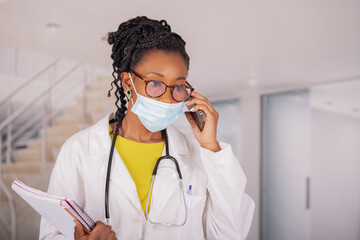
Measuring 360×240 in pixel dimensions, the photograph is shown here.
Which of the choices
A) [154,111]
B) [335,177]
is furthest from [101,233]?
[335,177]

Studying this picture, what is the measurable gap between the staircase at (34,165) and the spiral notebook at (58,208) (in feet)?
5.79

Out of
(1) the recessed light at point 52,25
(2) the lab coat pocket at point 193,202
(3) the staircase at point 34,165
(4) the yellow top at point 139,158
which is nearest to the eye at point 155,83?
(4) the yellow top at point 139,158

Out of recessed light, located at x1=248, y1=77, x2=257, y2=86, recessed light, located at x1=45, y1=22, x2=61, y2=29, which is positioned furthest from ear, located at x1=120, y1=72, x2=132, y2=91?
recessed light, located at x1=248, y1=77, x2=257, y2=86

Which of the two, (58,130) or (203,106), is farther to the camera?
(58,130)

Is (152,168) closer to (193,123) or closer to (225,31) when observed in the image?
(193,123)

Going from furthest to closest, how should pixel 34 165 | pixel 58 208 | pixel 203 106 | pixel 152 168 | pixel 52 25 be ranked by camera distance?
1. pixel 34 165
2. pixel 52 25
3. pixel 152 168
4. pixel 203 106
5. pixel 58 208

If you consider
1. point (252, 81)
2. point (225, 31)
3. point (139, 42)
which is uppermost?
point (225, 31)

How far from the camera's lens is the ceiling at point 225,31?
6.76 feet

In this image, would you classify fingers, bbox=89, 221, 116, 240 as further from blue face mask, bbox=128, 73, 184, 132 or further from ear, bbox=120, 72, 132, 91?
ear, bbox=120, 72, 132, 91

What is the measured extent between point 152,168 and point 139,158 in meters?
0.07

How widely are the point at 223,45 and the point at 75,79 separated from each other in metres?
1.80

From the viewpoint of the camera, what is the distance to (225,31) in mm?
2434

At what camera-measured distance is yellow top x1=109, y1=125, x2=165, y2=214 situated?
1288 mm

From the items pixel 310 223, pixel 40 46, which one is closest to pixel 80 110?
pixel 40 46
